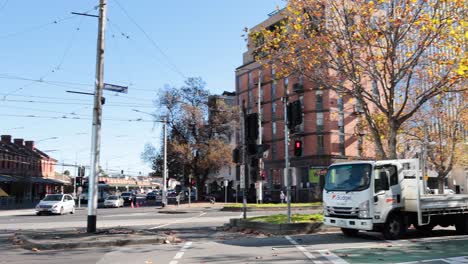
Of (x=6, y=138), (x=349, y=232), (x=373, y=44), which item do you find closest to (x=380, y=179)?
(x=349, y=232)

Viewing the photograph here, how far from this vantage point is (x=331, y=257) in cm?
1059

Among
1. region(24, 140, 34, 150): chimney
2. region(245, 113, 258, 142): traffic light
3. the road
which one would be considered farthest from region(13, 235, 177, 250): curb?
region(24, 140, 34, 150): chimney

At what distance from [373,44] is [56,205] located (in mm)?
26807

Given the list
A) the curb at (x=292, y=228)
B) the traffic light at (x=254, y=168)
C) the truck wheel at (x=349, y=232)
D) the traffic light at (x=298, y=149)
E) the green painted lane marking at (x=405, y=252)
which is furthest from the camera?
the traffic light at (x=254, y=168)

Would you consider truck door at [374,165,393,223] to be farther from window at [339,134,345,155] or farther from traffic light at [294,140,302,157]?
window at [339,134,345,155]

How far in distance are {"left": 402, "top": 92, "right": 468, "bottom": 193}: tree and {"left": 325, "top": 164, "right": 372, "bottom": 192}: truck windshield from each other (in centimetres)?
2442

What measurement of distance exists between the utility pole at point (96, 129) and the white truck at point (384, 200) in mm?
7549

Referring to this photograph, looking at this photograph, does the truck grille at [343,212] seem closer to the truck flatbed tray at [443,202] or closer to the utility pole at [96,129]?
the truck flatbed tray at [443,202]

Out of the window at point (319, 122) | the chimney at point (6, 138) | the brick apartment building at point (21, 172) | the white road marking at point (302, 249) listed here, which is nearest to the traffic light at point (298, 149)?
the white road marking at point (302, 249)

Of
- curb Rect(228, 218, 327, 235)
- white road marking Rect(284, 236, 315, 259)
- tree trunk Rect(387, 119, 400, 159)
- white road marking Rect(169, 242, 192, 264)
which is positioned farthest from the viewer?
tree trunk Rect(387, 119, 400, 159)

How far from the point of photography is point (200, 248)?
41.7 ft

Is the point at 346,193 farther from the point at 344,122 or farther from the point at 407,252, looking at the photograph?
the point at 344,122

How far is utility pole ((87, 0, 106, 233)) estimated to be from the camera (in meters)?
14.9

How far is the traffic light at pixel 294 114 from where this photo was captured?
679 inches
